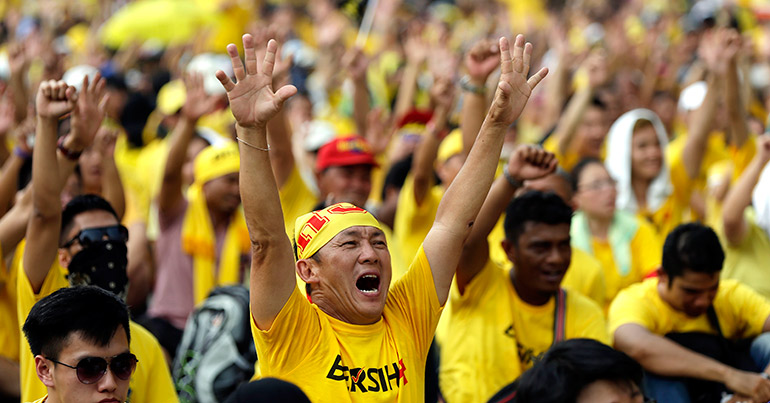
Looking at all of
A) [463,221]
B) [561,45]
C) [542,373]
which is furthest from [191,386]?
[561,45]

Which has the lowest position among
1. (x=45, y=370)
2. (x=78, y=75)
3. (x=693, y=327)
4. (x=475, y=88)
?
(x=693, y=327)

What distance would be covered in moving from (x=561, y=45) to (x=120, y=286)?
5790 mm

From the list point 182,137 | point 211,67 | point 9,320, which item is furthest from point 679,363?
point 211,67

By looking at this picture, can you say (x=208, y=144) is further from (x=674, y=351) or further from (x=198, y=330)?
(x=674, y=351)

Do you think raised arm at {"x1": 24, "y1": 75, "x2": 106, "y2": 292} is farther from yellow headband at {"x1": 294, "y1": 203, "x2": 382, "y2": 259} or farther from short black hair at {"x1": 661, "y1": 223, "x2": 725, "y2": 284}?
short black hair at {"x1": 661, "y1": 223, "x2": 725, "y2": 284}

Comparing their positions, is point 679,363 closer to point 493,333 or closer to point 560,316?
point 560,316

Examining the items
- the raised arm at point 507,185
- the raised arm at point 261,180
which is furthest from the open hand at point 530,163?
the raised arm at point 261,180

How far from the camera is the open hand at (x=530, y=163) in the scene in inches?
166

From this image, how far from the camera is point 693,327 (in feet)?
15.9

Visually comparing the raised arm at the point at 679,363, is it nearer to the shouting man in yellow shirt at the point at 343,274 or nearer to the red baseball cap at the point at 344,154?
the shouting man in yellow shirt at the point at 343,274

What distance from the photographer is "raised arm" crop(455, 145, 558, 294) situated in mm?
4219

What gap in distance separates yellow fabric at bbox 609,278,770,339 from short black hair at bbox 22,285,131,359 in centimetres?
258

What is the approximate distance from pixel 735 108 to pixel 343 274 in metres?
4.55

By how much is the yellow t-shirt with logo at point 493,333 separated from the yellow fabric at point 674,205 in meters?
2.44
